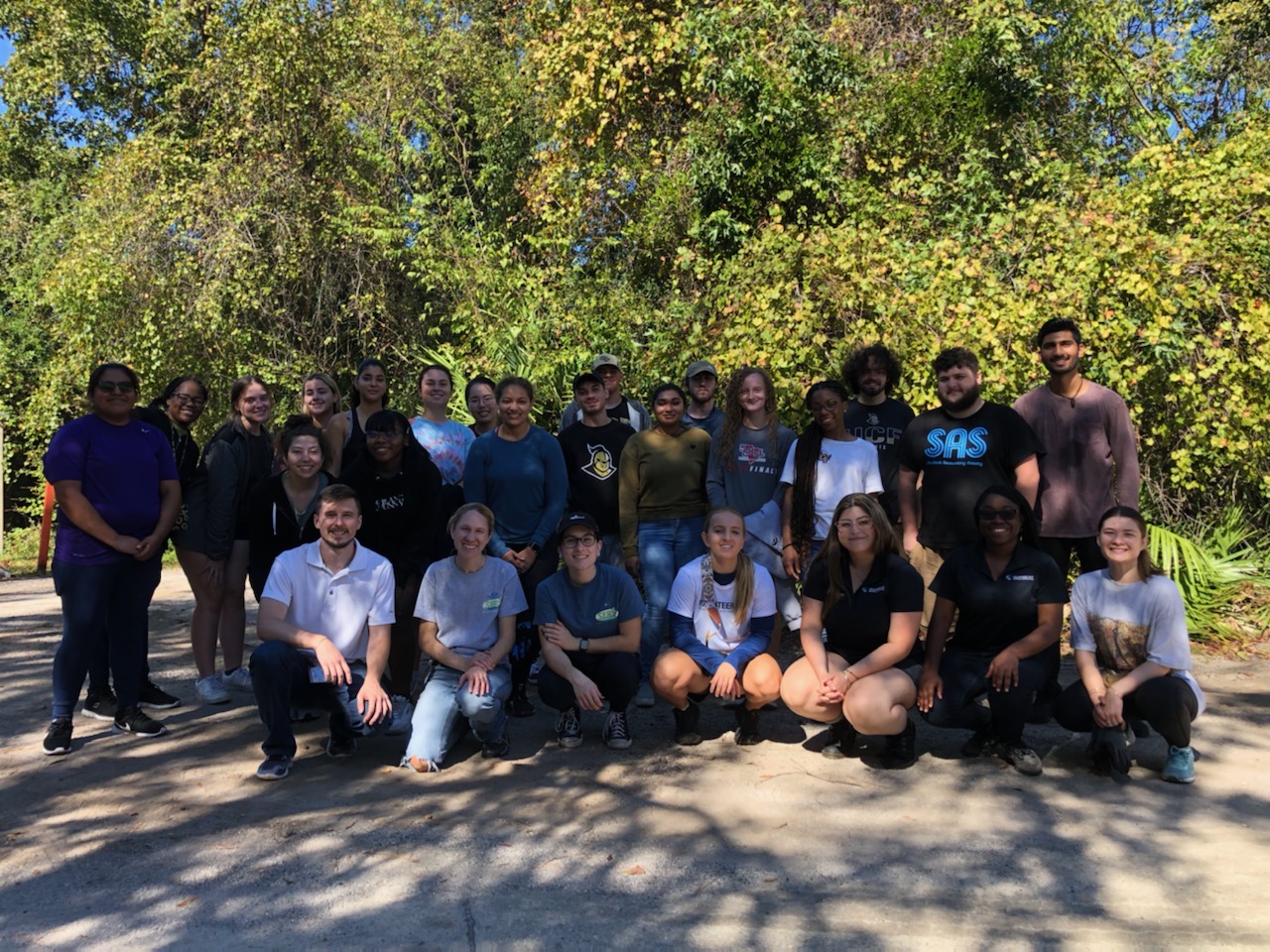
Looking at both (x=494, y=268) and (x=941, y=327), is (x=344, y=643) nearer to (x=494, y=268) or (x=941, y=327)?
(x=941, y=327)

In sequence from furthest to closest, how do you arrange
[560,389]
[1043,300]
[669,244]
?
[669,244]
[560,389]
[1043,300]

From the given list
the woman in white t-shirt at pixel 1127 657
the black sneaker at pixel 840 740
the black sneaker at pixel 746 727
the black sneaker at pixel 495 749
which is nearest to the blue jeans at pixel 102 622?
the black sneaker at pixel 495 749

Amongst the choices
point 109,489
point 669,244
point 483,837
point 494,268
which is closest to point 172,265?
point 494,268

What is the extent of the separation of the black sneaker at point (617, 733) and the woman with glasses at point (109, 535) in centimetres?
223

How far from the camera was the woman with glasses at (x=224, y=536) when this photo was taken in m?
6.00

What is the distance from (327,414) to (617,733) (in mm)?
2588

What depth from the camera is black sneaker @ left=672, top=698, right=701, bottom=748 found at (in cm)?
538

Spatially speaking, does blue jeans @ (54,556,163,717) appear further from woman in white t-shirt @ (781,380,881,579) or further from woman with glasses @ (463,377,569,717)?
woman in white t-shirt @ (781,380,881,579)

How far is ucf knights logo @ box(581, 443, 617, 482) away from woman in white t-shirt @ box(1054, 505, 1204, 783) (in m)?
2.73

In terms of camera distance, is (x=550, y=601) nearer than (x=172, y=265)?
Yes

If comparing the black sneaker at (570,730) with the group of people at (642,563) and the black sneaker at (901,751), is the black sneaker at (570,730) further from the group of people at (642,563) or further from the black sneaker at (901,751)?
the black sneaker at (901,751)

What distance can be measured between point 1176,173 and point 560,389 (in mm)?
5692

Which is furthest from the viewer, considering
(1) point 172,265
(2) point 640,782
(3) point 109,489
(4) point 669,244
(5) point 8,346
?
(5) point 8,346

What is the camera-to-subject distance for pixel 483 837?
4.18 meters
